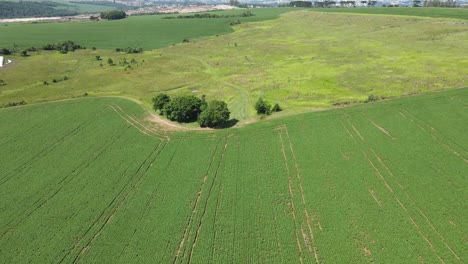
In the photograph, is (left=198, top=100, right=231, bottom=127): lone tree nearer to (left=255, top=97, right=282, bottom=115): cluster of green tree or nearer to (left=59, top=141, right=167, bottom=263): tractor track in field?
(left=255, top=97, right=282, bottom=115): cluster of green tree

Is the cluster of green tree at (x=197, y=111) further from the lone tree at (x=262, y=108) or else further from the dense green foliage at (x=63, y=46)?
the dense green foliage at (x=63, y=46)

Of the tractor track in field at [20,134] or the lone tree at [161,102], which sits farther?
the lone tree at [161,102]

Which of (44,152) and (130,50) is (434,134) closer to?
(44,152)

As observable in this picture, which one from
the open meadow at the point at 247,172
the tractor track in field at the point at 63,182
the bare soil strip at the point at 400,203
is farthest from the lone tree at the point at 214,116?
the bare soil strip at the point at 400,203

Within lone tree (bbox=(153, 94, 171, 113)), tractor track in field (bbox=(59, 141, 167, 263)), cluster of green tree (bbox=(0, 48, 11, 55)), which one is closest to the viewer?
tractor track in field (bbox=(59, 141, 167, 263))

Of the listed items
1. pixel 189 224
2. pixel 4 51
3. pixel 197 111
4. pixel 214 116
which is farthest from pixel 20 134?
pixel 4 51

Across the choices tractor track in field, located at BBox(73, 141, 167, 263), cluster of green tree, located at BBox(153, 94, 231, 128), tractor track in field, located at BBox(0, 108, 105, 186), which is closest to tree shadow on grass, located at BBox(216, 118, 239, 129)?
cluster of green tree, located at BBox(153, 94, 231, 128)

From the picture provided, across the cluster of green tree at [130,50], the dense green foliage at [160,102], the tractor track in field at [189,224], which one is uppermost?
the cluster of green tree at [130,50]
